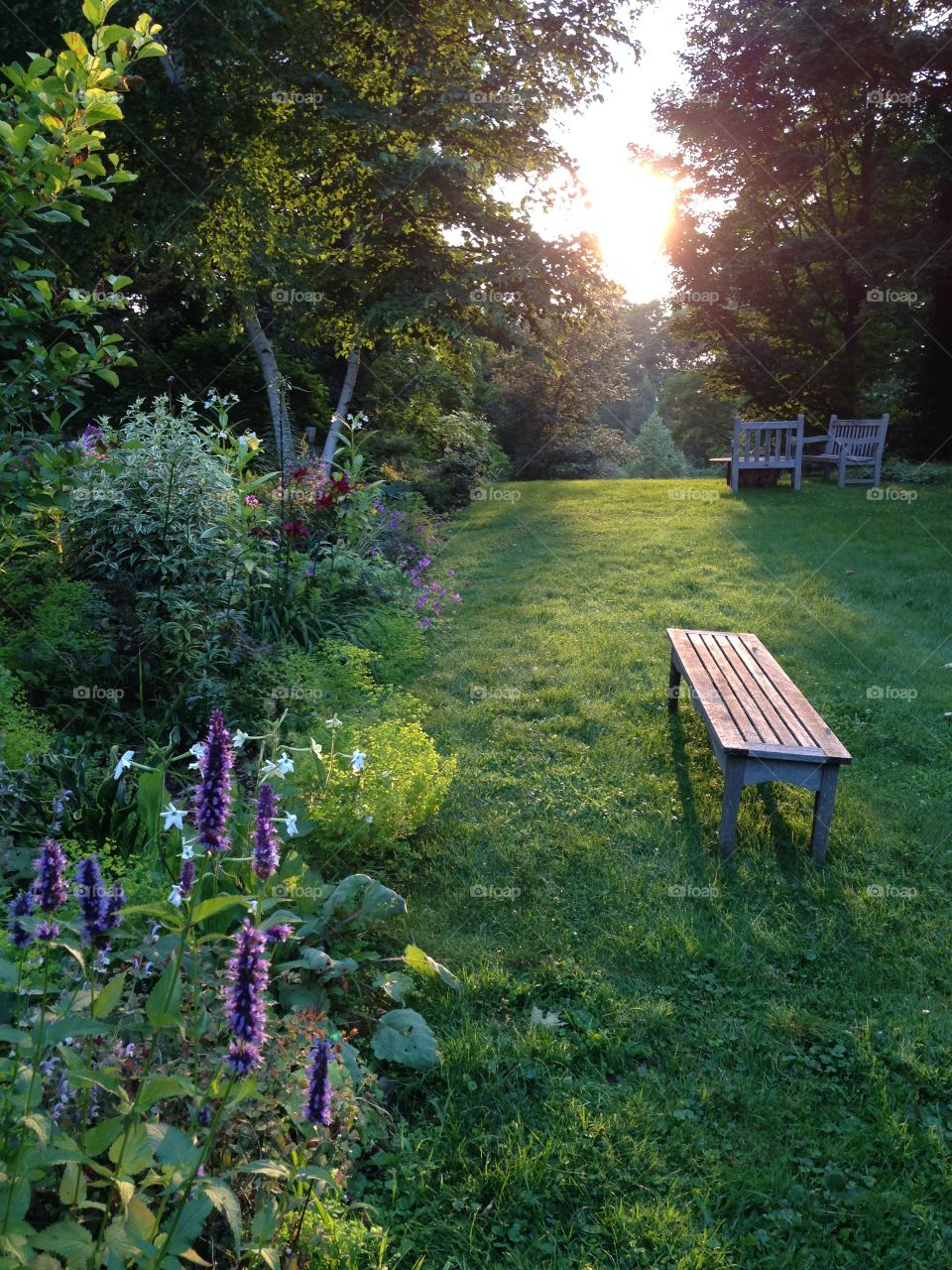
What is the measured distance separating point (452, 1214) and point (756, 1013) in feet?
3.95

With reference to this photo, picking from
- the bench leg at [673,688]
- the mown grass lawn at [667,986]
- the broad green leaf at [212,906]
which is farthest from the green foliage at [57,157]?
the bench leg at [673,688]

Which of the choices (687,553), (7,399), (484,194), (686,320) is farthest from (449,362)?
(7,399)

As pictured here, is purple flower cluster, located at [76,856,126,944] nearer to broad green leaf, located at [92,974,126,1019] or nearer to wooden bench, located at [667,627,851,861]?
broad green leaf, located at [92,974,126,1019]

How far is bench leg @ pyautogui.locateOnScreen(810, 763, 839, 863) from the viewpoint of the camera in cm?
337

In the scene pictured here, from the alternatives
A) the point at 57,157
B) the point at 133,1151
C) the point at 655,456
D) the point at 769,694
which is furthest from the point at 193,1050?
the point at 655,456

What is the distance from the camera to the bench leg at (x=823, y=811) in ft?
11.0

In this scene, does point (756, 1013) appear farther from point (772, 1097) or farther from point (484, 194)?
point (484, 194)

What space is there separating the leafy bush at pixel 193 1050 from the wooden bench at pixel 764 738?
4.90 ft

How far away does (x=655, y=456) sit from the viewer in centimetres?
3011

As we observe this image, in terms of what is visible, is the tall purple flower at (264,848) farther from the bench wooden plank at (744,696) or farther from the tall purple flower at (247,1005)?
the bench wooden plank at (744,696)

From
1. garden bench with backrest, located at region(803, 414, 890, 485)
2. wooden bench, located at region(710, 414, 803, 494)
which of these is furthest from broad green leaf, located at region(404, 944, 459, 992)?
garden bench with backrest, located at region(803, 414, 890, 485)

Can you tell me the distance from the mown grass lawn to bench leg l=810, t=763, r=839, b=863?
0.09m

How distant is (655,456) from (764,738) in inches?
1106

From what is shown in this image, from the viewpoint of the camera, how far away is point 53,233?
8625 millimetres
